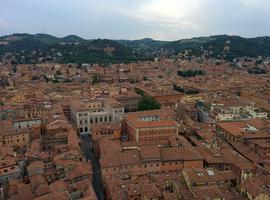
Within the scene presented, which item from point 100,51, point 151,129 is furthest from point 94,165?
point 100,51

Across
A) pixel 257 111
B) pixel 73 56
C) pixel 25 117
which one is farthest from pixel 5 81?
pixel 257 111

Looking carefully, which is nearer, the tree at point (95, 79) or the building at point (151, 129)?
the building at point (151, 129)

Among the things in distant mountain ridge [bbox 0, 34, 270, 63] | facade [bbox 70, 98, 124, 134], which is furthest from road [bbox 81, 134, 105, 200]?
distant mountain ridge [bbox 0, 34, 270, 63]

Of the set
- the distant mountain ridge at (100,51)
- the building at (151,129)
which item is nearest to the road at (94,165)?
the building at (151,129)

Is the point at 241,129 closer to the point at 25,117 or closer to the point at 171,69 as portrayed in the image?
the point at 25,117

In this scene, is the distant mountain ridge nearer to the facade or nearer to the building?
the facade

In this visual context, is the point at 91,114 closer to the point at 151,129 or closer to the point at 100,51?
the point at 151,129

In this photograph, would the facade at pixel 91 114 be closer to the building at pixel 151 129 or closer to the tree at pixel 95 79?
the building at pixel 151 129
